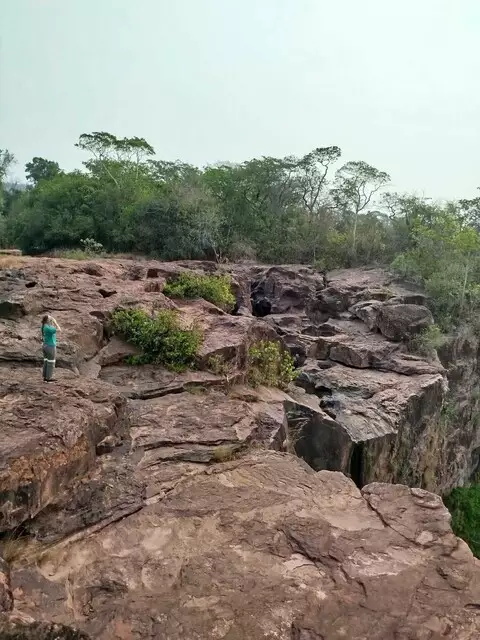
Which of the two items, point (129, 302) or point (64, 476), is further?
point (129, 302)

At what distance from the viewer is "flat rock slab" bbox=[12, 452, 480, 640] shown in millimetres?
3607

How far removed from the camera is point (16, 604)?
3475mm

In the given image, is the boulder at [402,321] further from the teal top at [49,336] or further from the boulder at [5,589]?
the boulder at [5,589]

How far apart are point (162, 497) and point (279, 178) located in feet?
86.5

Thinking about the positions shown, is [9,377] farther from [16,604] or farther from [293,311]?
[293,311]

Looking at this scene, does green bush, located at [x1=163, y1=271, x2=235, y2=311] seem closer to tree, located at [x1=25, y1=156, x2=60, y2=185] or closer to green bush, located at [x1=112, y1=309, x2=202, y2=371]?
green bush, located at [x1=112, y1=309, x2=202, y2=371]

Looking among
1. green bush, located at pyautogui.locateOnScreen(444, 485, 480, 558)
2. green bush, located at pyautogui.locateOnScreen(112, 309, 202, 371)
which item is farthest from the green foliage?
green bush, located at pyautogui.locateOnScreen(444, 485, 480, 558)

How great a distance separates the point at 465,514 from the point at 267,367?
33.0 ft

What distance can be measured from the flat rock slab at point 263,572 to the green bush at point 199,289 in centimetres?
746

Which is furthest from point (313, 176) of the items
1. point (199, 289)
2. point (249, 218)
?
point (199, 289)

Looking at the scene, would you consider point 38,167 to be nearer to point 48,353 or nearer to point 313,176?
point 313,176

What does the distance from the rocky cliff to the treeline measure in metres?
11.6

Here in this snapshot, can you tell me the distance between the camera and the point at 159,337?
9.07 meters

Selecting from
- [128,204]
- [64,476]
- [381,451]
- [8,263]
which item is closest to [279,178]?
[128,204]
